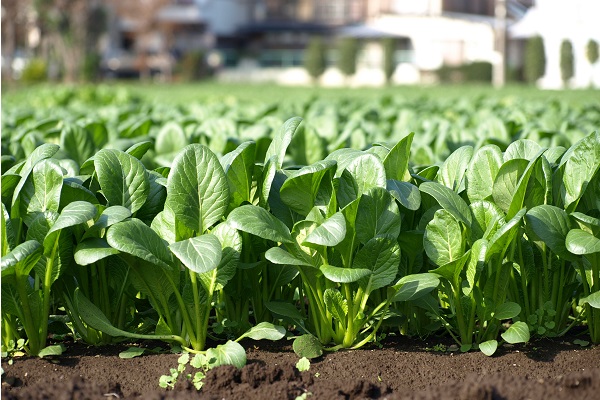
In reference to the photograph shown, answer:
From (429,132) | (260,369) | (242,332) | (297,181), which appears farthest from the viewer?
(429,132)

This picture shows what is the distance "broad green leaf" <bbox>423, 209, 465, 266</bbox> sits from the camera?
2.35 meters

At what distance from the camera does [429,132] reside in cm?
459

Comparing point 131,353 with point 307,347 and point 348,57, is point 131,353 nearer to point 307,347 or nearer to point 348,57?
point 307,347

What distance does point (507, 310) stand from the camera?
2385 millimetres

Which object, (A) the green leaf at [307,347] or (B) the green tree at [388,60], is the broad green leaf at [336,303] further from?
(B) the green tree at [388,60]

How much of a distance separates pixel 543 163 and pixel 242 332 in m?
1.08

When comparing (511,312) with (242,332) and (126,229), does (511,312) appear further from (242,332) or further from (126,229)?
(126,229)

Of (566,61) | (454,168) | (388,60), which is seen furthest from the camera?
(388,60)

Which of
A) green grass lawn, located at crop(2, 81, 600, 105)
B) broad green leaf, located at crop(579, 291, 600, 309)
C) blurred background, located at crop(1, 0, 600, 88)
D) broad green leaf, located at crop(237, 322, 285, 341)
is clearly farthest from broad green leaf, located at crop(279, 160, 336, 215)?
blurred background, located at crop(1, 0, 600, 88)

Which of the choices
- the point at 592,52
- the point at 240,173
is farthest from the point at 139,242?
the point at 592,52

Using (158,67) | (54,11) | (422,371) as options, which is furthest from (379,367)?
(158,67)

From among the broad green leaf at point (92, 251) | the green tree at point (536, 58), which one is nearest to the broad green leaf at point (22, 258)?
the broad green leaf at point (92, 251)

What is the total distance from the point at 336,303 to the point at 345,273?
19cm

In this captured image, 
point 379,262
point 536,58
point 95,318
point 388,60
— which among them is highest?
point 379,262
